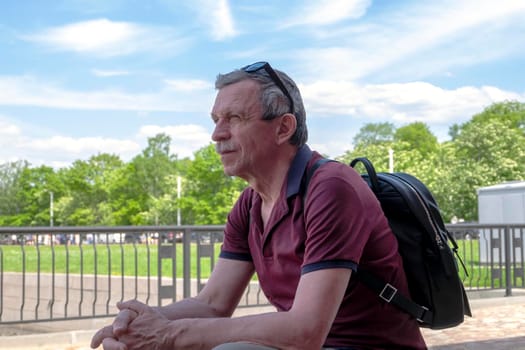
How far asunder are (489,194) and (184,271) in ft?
51.7

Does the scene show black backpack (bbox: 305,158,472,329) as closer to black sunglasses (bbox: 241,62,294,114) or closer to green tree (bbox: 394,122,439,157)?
black sunglasses (bbox: 241,62,294,114)

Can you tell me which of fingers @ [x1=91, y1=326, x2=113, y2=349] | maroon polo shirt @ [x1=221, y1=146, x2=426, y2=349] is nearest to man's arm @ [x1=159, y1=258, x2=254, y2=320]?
maroon polo shirt @ [x1=221, y1=146, x2=426, y2=349]

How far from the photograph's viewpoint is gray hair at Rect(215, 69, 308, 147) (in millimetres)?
2285

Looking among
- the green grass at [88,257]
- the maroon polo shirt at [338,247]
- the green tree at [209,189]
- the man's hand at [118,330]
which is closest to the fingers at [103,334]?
the man's hand at [118,330]

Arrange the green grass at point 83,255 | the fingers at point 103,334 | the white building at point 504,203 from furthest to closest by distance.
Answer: the white building at point 504,203, the green grass at point 83,255, the fingers at point 103,334

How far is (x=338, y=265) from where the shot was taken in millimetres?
2027

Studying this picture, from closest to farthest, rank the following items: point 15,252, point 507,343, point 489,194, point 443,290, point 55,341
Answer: point 443,290 < point 507,343 < point 55,341 < point 15,252 < point 489,194

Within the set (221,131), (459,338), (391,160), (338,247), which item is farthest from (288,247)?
(391,160)

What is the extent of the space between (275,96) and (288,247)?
46 centimetres

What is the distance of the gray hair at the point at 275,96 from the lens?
2.29 m

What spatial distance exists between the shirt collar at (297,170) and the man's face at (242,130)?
89 mm

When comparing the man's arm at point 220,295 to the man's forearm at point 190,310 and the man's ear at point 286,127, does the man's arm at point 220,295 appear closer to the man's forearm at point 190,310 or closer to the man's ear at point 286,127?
the man's forearm at point 190,310

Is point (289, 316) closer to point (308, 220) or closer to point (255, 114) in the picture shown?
point (308, 220)

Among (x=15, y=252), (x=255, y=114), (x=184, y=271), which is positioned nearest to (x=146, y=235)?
(x=184, y=271)
